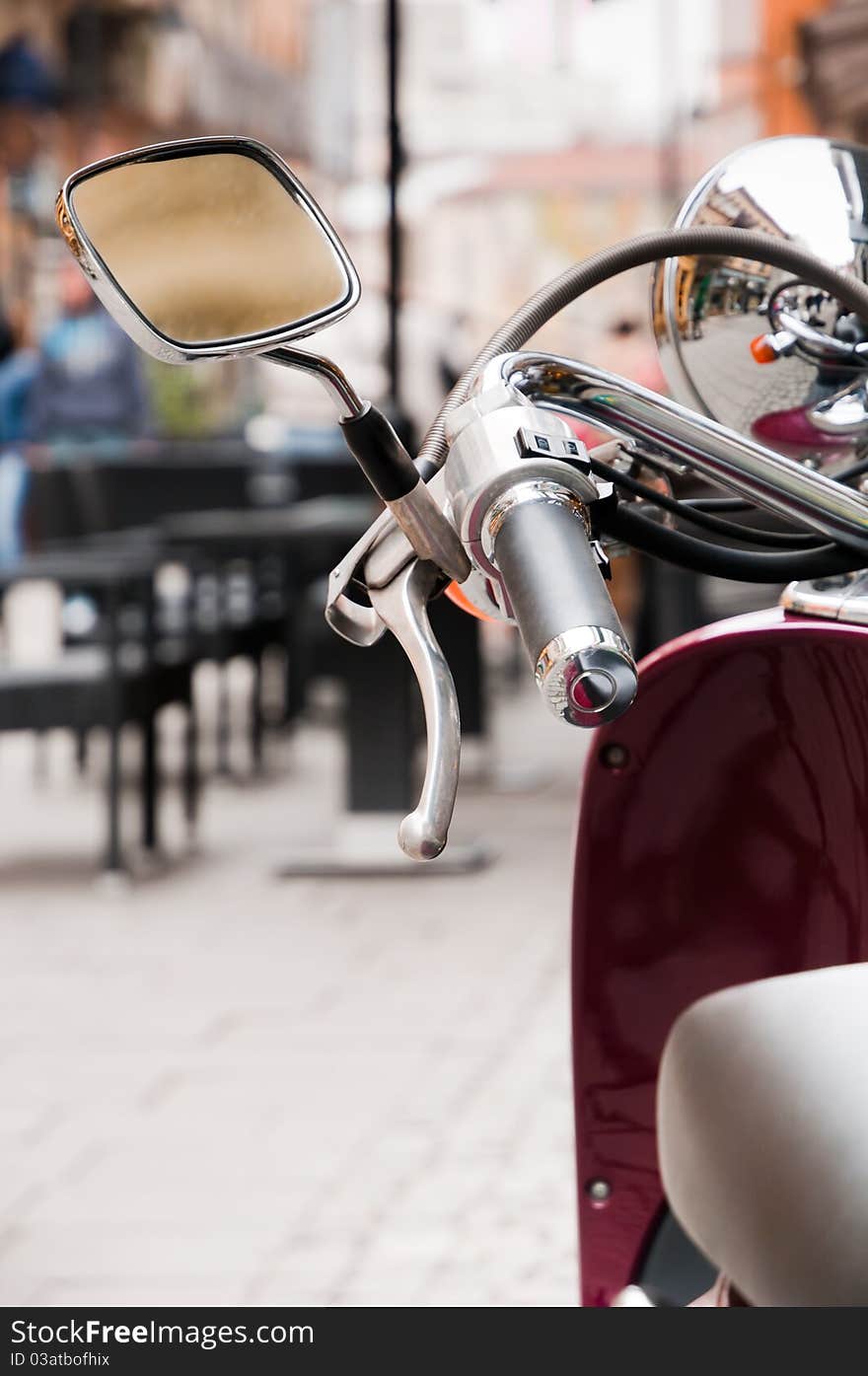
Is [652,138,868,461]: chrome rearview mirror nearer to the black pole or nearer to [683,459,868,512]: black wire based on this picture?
[683,459,868,512]: black wire

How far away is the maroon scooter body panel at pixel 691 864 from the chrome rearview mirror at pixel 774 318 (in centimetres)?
14

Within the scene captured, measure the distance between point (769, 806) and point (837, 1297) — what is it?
64 centimetres

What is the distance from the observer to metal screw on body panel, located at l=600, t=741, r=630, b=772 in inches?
63.6

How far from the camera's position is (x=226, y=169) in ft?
4.41

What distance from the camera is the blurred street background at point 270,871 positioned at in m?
3.30

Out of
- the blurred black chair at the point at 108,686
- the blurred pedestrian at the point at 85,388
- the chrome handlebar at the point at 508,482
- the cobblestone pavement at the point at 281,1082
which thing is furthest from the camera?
the blurred pedestrian at the point at 85,388

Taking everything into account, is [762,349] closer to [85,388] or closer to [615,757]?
[615,757]

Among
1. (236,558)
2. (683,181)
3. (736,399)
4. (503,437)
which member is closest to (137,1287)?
(736,399)

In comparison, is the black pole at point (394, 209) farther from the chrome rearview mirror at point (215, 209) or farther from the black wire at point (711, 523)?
the black wire at point (711, 523)

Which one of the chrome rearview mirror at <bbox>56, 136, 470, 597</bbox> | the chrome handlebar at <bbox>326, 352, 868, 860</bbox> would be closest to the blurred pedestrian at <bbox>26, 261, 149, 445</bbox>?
the chrome rearview mirror at <bbox>56, 136, 470, 597</bbox>

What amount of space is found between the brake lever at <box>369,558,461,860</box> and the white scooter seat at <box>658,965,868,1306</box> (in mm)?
207

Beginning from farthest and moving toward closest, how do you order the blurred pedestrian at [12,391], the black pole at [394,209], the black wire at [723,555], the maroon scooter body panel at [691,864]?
the blurred pedestrian at [12,391] → the black pole at [394,209] → the maroon scooter body panel at [691,864] → the black wire at [723,555]

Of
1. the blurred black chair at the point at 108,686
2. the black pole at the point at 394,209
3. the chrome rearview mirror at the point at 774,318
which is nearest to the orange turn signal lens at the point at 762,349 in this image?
the chrome rearview mirror at the point at 774,318

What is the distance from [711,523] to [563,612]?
426 millimetres
